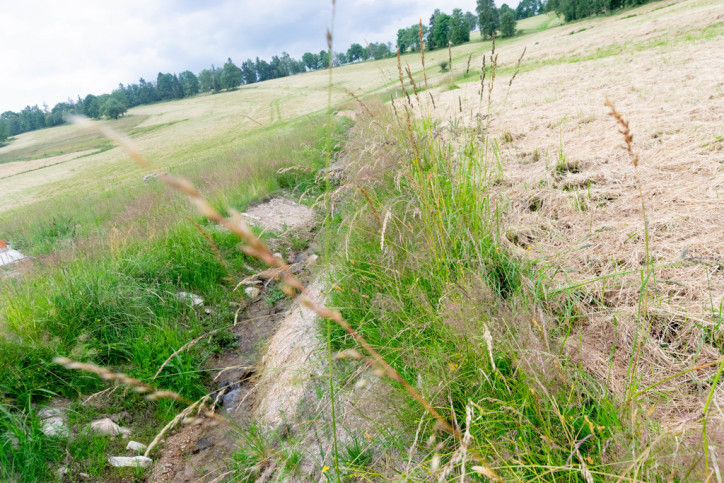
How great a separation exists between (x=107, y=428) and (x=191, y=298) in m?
1.54

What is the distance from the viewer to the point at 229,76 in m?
64.2

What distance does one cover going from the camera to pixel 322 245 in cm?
397

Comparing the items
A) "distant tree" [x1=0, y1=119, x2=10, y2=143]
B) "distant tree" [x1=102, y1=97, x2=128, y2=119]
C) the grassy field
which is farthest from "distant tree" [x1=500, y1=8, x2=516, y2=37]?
"distant tree" [x1=0, y1=119, x2=10, y2=143]

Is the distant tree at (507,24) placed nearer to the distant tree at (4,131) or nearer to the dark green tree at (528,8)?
the dark green tree at (528,8)

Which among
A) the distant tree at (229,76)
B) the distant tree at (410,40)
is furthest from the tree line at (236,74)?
the distant tree at (410,40)

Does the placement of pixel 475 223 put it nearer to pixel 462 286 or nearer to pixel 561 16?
pixel 462 286

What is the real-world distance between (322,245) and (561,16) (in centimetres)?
7152

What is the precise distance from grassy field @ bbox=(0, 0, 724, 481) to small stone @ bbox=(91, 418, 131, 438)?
3.6 inches

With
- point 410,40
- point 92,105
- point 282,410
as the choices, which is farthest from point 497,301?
point 92,105

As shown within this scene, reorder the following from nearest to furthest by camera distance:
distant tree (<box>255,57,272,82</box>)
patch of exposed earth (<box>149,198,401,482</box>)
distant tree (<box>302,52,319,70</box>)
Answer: patch of exposed earth (<box>149,198,401,482</box>) → distant tree (<box>255,57,272,82</box>) → distant tree (<box>302,52,319,70</box>)

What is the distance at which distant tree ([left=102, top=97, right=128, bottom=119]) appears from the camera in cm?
5168

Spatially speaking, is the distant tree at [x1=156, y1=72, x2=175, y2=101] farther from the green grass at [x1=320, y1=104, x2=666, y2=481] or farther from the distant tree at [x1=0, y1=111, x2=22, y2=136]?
the green grass at [x1=320, y1=104, x2=666, y2=481]

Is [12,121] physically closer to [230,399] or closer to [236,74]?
[236,74]

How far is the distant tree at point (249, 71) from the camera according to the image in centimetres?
8194
